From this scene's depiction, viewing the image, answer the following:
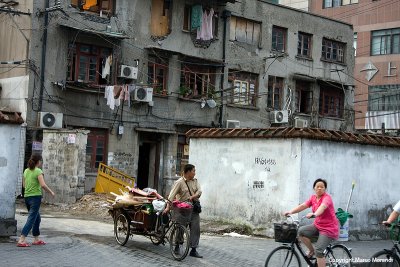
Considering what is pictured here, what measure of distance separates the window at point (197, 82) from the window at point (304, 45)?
6.34 meters

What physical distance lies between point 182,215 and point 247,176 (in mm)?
5480

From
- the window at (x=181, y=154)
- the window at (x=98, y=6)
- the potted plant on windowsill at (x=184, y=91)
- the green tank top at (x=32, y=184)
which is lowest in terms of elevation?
the green tank top at (x=32, y=184)

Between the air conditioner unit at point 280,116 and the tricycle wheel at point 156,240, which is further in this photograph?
the air conditioner unit at point 280,116

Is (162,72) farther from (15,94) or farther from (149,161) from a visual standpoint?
(15,94)

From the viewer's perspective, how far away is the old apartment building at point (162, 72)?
950 inches

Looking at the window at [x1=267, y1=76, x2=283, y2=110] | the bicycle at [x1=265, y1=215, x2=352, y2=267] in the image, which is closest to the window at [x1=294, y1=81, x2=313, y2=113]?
the window at [x1=267, y1=76, x2=283, y2=110]

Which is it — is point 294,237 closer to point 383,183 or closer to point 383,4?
point 383,183

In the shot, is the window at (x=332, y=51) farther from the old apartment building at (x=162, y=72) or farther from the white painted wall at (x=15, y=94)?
the white painted wall at (x=15, y=94)

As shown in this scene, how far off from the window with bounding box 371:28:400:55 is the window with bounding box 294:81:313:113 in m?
13.7

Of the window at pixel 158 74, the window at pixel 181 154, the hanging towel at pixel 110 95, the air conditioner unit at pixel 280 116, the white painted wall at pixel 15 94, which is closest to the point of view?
the white painted wall at pixel 15 94

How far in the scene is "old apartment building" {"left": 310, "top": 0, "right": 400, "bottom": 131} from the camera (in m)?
43.4

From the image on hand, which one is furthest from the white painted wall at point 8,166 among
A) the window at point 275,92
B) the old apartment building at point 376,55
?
the old apartment building at point 376,55

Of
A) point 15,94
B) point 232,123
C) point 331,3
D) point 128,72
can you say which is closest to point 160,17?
point 128,72

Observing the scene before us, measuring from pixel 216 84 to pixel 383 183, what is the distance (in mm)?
13821
